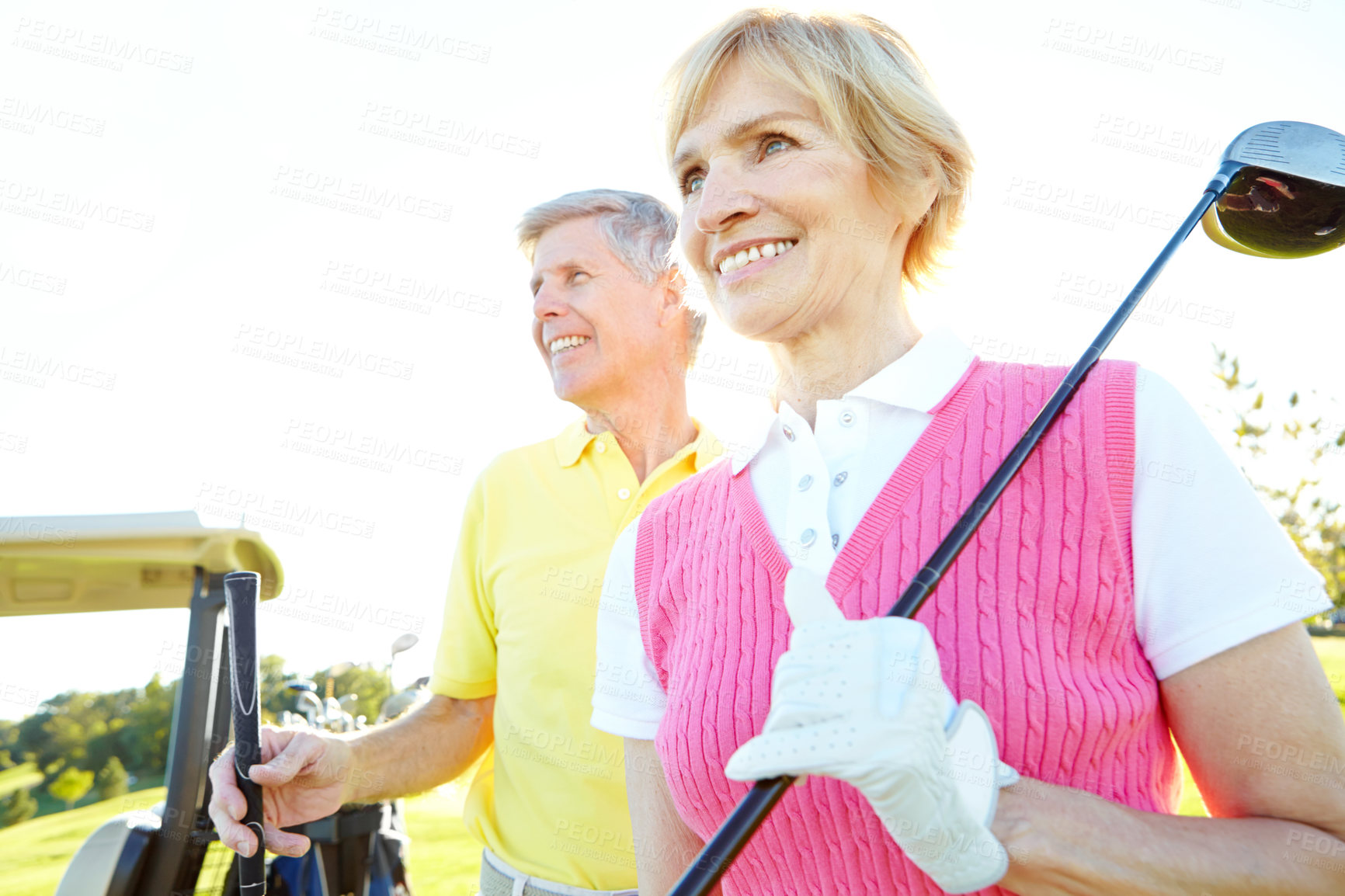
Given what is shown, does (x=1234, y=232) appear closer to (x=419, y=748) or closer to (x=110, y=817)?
(x=419, y=748)

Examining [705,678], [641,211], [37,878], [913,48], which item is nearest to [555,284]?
[641,211]

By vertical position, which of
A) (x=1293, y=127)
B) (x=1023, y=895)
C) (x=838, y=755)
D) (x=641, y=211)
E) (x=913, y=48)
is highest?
(x=641, y=211)

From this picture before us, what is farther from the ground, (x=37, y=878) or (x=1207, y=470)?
(x=1207, y=470)

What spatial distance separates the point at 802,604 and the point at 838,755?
170 mm

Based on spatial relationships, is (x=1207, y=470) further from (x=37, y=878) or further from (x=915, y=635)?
(x=37, y=878)

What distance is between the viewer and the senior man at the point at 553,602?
2.09m

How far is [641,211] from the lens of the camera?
2836mm

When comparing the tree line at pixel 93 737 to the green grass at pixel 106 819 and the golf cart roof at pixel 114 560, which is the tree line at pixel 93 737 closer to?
the green grass at pixel 106 819

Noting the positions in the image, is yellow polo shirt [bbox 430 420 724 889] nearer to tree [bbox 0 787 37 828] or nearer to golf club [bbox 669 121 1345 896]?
golf club [bbox 669 121 1345 896]

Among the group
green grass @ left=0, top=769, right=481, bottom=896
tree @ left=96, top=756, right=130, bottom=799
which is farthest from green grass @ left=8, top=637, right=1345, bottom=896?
tree @ left=96, top=756, right=130, bottom=799

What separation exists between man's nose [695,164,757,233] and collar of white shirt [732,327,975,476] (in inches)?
12.8

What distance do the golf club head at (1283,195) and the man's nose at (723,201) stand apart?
813mm

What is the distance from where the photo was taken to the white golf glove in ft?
3.07

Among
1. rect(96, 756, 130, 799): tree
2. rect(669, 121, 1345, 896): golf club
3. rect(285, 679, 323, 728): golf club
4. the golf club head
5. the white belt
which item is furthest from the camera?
rect(96, 756, 130, 799): tree
